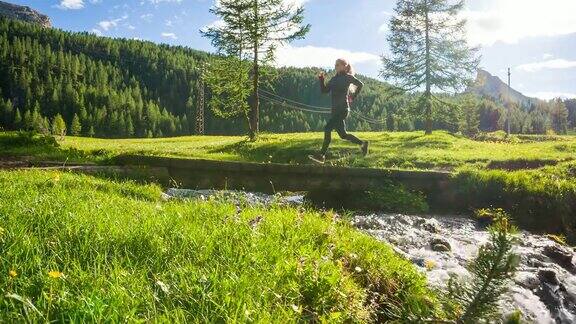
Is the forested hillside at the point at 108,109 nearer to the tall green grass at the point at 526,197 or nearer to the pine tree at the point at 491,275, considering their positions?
the tall green grass at the point at 526,197

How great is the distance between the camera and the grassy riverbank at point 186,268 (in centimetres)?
262

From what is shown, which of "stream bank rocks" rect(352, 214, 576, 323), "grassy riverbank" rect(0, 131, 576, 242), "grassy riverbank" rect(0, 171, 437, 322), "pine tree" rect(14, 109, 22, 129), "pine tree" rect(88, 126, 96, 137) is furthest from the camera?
"pine tree" rect(14, 109, 22, 129)

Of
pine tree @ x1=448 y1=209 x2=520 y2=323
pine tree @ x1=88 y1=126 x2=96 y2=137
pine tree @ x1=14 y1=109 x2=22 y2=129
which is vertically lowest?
pine tree @ x1=88 y1=126 x2=96 y2=137

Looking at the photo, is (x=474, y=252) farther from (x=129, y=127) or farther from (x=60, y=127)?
(x=129, y=127)

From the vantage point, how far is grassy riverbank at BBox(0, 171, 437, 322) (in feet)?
8.59

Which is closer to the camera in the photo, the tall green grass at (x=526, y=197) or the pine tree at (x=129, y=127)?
the tall green grass at (x=526, y=197)

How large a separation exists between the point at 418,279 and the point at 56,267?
321 cm

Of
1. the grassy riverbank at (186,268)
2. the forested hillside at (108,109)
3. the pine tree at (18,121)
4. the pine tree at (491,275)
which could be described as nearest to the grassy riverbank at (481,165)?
the grassy riverbank at (186,268)

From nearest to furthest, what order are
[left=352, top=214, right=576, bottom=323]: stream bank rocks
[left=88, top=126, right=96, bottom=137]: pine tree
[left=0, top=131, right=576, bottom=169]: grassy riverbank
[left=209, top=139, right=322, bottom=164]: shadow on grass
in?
[left=352, top=214, right=576, bottom=323]: stream bank rocks → [left=0, top=131, right=576, bottom=169]: grassy riverbank → [left=209, top=139, right=322, bottom=164]: shadow on grass → [left=88, top=126, right=96, bottom=137]: pine tree

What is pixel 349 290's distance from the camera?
3.56 meters

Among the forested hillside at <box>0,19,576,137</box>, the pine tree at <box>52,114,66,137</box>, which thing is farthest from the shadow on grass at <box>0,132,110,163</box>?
the forested hillside at <box>0,19,576,137</box>

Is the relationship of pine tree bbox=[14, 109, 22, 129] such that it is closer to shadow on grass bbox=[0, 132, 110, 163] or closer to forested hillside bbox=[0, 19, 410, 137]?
forested hillside bbox=[0, 19, 410, 137]

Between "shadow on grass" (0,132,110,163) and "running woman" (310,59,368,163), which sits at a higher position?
"running woman" (310,59,368,163)

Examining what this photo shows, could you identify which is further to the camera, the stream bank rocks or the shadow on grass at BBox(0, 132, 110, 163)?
the shadow on grass at BBox(0, 132, 110, 163)
